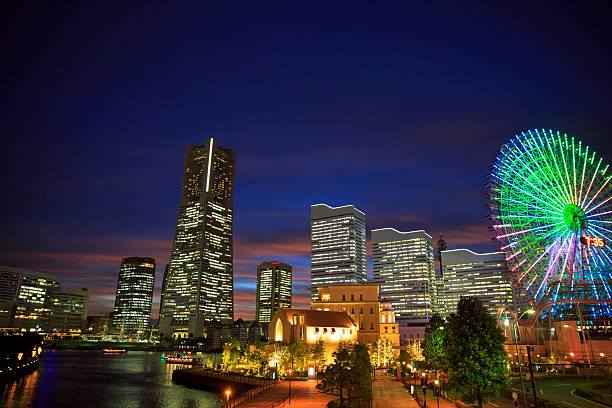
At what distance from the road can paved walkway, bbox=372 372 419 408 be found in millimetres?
16281

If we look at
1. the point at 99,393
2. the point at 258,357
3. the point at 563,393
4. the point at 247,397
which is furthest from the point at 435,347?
the point at 99,393

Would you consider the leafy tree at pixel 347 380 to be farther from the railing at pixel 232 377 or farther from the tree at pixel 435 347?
the railing at pixel 232 377

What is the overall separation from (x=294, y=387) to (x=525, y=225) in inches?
1849

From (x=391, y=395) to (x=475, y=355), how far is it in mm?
19521

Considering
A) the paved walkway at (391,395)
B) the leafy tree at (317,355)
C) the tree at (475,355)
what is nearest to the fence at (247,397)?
the paved walkway at (391,395)

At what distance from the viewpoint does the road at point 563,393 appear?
1733 inches

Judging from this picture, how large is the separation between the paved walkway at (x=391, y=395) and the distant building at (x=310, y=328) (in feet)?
79.5

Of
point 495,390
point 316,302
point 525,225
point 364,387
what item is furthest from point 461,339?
point 316,302

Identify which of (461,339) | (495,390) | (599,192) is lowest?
(495,390)

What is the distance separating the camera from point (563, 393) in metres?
52.0

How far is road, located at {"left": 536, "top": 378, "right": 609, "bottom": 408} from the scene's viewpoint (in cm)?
4401

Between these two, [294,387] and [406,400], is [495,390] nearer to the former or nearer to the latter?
[406,400]

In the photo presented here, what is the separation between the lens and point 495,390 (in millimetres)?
37031

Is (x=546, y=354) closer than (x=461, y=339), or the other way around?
(x=461, y=339)
